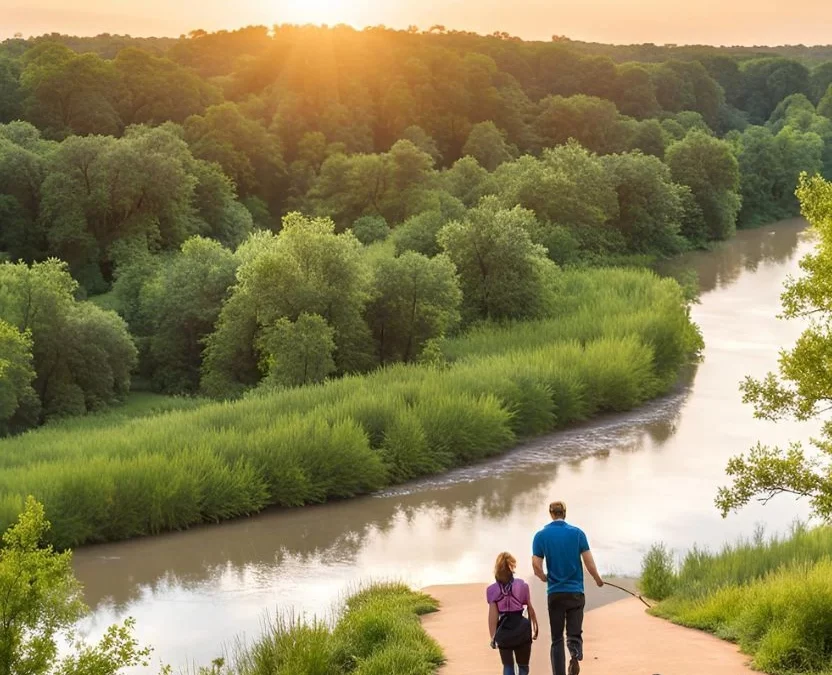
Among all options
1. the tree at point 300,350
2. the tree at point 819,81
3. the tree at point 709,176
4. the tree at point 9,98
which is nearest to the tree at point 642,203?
the tree at point 709,176

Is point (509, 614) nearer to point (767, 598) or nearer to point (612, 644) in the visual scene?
point (612, 644)

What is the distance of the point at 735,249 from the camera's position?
78438 mm

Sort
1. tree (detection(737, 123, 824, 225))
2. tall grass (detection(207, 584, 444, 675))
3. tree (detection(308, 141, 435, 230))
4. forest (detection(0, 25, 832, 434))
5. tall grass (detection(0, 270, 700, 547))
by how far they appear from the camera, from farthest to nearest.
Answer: tree (detection(737, 123, 824, 225)) → tree (detection(308, 141, 435, 230)) → forest (detection(0, 25, 832, 434)) → tall grass (detection(0, 270, 700, 547)) → tall grass (detection(207, 584, 444, 675))

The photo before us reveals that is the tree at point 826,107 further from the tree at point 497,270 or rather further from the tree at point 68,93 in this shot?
the tree at point 497,270

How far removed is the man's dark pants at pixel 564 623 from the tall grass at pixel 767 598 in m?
2.57

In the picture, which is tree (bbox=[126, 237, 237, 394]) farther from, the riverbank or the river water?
the riverbank

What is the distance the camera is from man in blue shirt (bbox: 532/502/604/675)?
13.2 meters

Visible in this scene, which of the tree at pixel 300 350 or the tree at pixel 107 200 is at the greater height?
the tree at pixel 107 200

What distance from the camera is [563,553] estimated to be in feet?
43.3

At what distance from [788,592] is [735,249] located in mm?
65610

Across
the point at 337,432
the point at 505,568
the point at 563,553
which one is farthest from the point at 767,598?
the point at 337,432

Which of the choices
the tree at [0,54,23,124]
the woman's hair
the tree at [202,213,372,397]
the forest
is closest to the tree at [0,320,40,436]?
the forest

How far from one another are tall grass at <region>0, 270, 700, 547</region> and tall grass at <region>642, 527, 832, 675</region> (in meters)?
11.0

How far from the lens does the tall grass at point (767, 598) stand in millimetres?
14383
